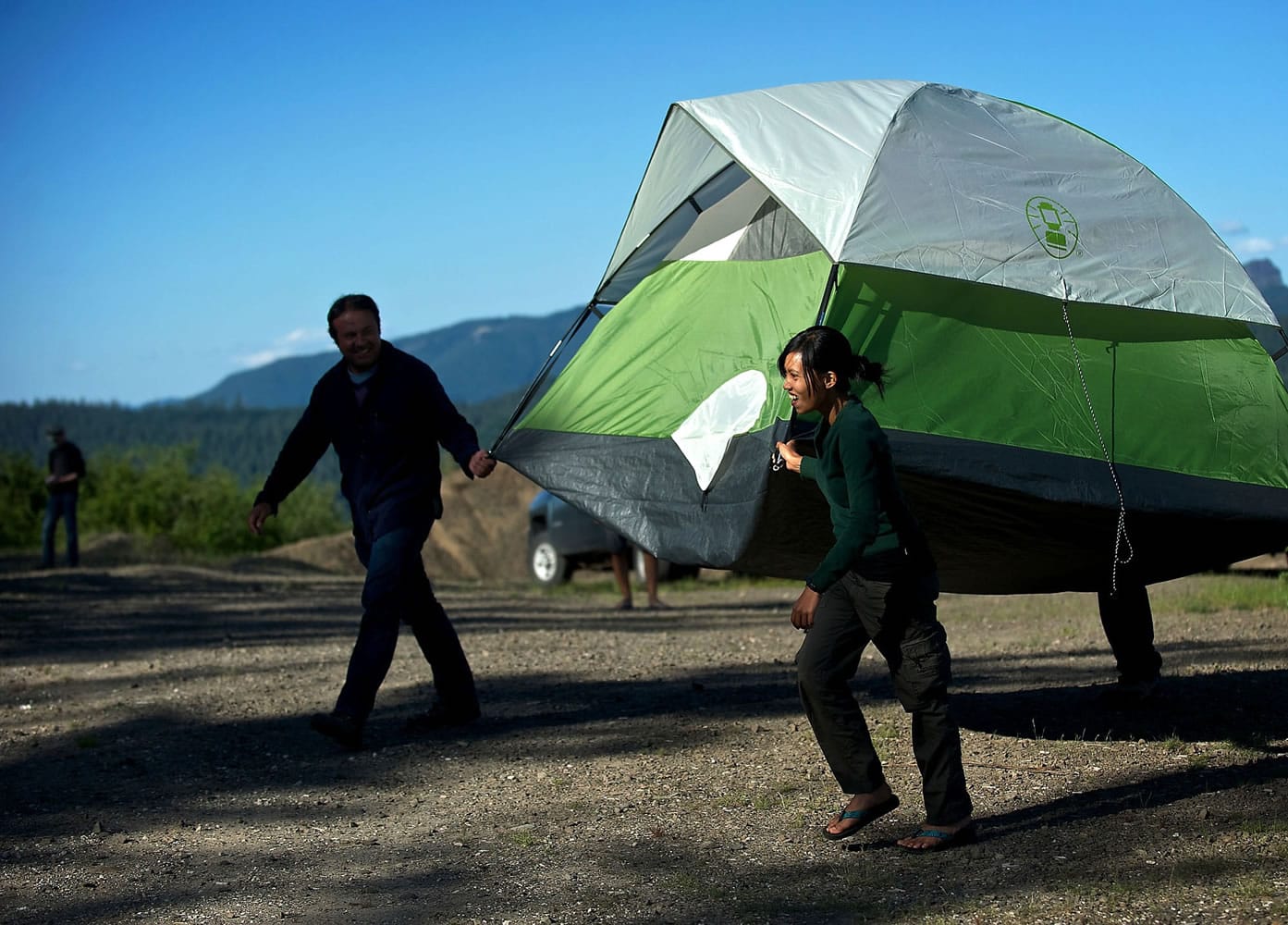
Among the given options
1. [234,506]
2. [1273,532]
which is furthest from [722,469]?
[234,506]

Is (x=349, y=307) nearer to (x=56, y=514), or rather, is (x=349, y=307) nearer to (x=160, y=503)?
(x=56, y=514)

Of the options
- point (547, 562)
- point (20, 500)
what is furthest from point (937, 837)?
point (20, 500)

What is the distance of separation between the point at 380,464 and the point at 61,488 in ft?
46.8

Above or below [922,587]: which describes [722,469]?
above

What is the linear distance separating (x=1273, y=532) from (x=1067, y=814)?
1973 millimetres

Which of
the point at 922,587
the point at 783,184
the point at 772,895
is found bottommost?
the point at 772,895

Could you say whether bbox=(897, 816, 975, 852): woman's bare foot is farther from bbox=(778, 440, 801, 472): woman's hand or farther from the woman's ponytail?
the woman's ponytail

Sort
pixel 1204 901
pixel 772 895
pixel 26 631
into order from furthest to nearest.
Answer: pixel 26 631, pixel 772 895, pixel 1204 901

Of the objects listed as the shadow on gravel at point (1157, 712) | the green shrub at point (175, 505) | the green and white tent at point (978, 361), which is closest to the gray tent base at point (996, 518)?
the green and white tent at point (978, 361)

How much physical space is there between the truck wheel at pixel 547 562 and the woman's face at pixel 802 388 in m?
15.1

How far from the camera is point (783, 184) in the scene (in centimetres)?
639

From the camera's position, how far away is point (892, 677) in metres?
4.64

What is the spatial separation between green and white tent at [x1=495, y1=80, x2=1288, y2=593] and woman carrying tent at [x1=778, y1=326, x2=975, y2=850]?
1.19 m

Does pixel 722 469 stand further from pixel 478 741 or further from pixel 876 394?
pixel 478 741
